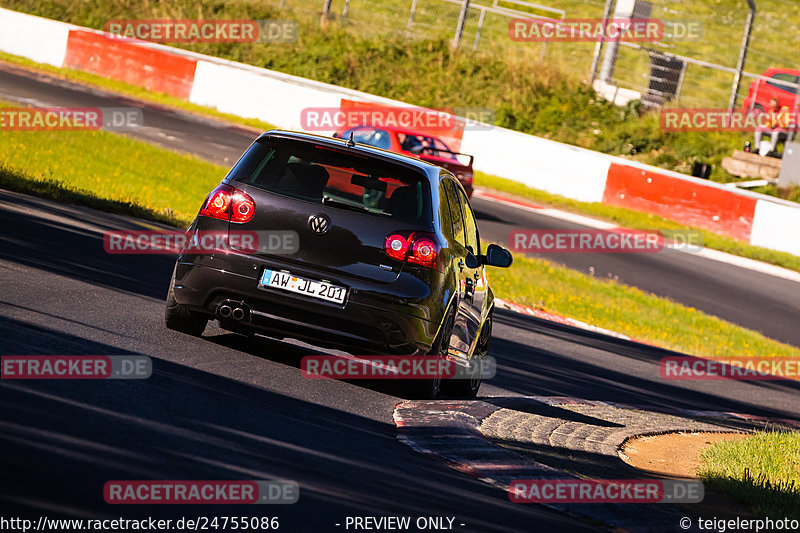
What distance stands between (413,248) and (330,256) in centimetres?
57

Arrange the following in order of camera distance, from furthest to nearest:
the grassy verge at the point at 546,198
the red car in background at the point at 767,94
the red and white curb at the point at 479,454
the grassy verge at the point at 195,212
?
the red car in background at the point at 767,94
the grassy verge at the point at 546,198
the grassy verge at the point at 195,212
the red and white curb at the point at 479,454

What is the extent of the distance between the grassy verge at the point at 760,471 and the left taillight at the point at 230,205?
355 centimetres

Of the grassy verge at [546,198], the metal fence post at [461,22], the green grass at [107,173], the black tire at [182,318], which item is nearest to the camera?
the black tire at [182,318]

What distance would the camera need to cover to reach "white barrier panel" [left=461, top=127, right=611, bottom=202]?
95.1 ft

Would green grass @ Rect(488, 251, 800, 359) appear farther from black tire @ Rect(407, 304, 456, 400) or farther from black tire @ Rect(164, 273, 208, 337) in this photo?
black tire @ Rect(164, 273, 208, 337)

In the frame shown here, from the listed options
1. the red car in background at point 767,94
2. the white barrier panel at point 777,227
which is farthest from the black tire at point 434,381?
the red car in background at point 767,94

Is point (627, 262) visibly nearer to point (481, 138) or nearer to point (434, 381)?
point (481, 138)

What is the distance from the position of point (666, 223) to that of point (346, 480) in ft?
73.5

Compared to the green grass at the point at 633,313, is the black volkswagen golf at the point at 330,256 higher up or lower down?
higher up

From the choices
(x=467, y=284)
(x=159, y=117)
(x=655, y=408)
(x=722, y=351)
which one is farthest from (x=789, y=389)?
(x=159, y=117)

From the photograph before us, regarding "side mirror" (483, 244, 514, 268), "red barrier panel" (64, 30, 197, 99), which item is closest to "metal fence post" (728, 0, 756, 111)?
"red barrier panel" (64, 30, 197, 99)

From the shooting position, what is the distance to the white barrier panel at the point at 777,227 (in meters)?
26.1

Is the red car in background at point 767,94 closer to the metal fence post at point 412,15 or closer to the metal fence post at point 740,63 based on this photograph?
the metal fence post at point 740,63

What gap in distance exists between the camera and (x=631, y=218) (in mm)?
27453
